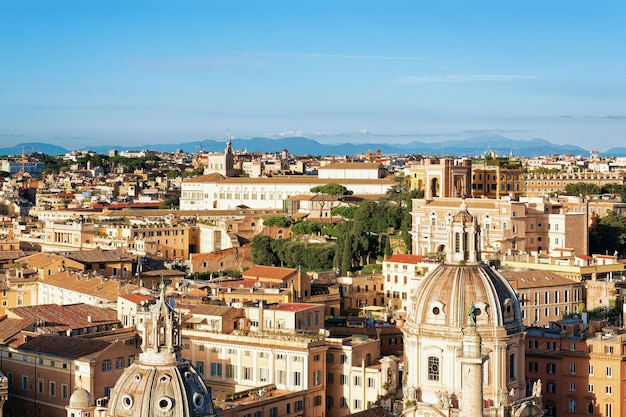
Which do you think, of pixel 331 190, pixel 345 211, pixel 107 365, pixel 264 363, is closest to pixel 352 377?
pixel 264 363

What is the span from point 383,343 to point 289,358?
20.0 ft

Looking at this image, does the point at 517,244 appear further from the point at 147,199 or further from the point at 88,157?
the point at 88,157

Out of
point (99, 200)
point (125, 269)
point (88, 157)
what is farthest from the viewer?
point (88, 157)

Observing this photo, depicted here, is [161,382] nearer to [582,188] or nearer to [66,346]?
[66,346]

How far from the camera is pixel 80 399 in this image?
3247 cm

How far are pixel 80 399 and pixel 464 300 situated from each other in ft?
32.8

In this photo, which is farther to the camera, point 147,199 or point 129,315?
point 147,199

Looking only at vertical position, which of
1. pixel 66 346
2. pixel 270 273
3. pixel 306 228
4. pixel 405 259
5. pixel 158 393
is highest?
pixel 306 228

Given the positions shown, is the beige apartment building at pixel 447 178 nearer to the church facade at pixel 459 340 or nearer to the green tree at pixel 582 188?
the green tree at pixel 582 188

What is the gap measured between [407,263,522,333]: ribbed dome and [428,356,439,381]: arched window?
0.89 metres

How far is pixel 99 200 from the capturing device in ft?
339

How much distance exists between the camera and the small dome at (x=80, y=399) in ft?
106

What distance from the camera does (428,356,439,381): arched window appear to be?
115 ft

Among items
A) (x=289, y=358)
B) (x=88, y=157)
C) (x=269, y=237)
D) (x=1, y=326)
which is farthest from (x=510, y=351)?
(x=88, y=157)
